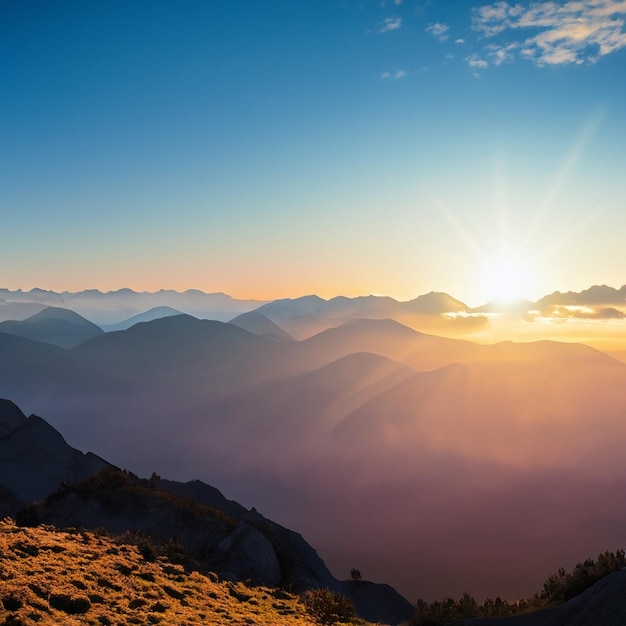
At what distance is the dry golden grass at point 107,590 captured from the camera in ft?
42.1

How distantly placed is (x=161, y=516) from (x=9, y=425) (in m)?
57.7

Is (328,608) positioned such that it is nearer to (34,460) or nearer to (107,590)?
(107,590)

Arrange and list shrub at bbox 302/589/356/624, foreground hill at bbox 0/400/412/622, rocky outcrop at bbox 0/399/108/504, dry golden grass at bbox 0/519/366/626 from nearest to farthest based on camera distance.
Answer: dry golden grass at bbox 0/519/366/626 < shrub at bbox 302/589/356/624 < foreground hill at bbox 0/400/412/622 < rocky outcrop at bbox 0/399/108/504

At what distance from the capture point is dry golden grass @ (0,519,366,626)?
12836 millimetres

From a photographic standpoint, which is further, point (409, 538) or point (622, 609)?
point (409, 538)

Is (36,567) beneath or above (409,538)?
above

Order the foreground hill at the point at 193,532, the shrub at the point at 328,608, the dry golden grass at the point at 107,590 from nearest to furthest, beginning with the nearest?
the dry golden grass at the point at 107,590, the shrub at the point at 328,608, the foreground hill at the point at 193,532

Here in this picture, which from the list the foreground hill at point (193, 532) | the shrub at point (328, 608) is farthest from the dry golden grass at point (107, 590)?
the foreground hill at point (193, 532)

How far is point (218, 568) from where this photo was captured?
25.1m

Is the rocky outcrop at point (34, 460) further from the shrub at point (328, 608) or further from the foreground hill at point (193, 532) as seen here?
the shrub at point (328, 608)

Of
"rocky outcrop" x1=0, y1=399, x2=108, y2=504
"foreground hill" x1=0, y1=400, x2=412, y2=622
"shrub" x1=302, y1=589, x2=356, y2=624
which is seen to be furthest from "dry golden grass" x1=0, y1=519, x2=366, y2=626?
"rocky outcrop" x1=0, y1=399, x2=108, y2=504

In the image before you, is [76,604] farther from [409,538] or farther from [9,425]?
[409,538]

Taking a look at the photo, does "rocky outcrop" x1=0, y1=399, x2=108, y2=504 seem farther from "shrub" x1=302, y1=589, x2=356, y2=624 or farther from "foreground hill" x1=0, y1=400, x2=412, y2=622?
"shrub" x1=302, y1=589, x2=356, y2=624

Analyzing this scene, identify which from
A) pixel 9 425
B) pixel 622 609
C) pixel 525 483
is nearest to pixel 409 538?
pixel 525 483
